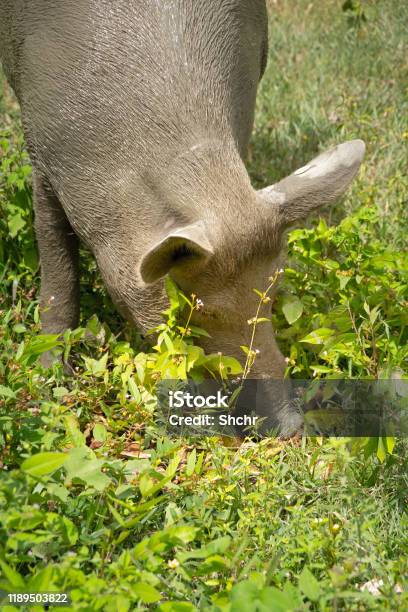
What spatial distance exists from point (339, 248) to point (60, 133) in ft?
4.68

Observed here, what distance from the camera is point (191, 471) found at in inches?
117

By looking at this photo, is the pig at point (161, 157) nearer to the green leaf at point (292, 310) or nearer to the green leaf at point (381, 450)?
the green leaf at point (292, 310)

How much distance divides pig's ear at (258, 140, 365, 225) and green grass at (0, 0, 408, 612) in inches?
22.1

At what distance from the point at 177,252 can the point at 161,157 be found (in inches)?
17.2

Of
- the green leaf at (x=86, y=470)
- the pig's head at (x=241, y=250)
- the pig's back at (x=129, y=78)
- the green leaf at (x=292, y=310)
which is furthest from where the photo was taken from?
the green leaf at (x=292, y=310)

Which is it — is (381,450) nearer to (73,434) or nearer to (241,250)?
(241,250)

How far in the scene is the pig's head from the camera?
2914mm

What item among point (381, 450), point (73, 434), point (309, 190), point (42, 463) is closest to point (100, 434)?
point (73, 434)

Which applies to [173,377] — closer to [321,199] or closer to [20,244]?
[321,199]

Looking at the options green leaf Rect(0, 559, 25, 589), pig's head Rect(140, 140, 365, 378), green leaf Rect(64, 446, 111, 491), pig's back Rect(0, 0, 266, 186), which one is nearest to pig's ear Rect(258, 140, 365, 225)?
pig's head Rect(140, 140, 365, 378)

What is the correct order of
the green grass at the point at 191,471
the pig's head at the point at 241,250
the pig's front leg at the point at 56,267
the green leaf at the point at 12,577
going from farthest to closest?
the pig's front leg at the point at 56,267 → the pig's head at the point at 241,250 → the green grass at the point at 191,471 → the green leaf at the point at 12,577

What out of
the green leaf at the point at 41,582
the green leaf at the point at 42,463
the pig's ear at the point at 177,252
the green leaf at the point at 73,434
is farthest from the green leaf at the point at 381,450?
the green leaf at the point at 41,582

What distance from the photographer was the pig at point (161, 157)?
9.89 feet

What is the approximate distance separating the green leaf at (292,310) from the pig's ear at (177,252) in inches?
31.3
